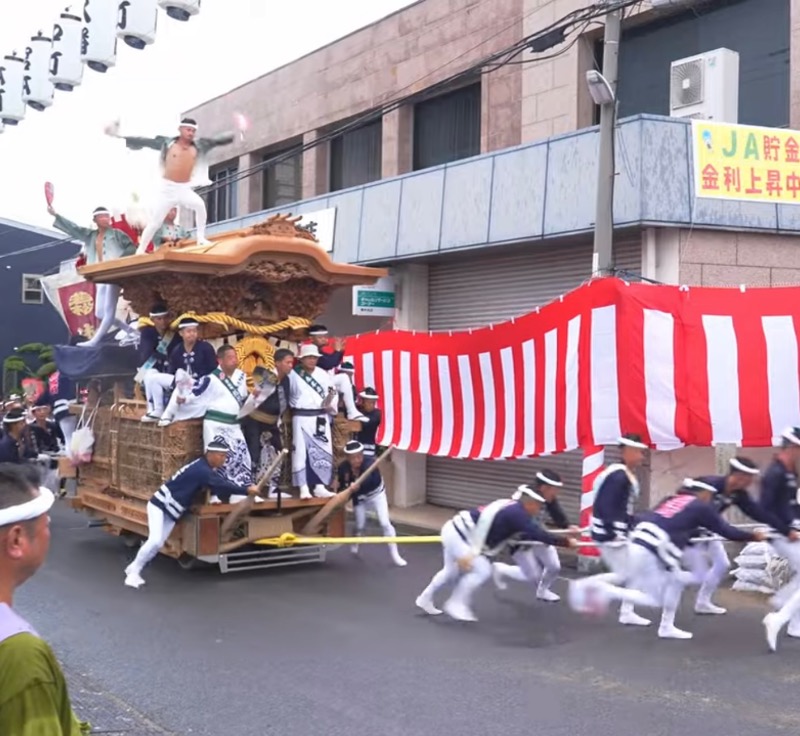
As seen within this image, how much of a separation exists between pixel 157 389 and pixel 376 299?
577 centimetres

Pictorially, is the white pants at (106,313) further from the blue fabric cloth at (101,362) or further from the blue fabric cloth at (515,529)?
the blue fabric cloth at (515,529)

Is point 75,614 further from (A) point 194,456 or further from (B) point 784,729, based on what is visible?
(B) point 784,729

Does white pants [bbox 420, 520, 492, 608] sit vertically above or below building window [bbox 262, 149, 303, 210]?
below

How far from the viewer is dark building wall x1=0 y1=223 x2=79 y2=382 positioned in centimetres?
3359

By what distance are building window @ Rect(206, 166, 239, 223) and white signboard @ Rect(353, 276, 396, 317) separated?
345 inches

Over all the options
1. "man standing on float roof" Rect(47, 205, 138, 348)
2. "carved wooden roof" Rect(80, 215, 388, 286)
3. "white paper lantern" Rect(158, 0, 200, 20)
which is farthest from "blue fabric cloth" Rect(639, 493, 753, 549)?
"white paper lantern" Rect(158, 0, 200, 20)

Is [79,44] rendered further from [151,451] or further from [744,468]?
[744,468]

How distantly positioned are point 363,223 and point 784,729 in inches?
437

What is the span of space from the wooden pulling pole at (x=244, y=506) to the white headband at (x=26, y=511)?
6.79 metres

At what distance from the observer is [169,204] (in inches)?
435

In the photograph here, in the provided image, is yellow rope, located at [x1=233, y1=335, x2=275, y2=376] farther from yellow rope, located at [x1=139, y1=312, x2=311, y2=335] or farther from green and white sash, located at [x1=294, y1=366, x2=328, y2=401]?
green and white sash, located at [x1=294, y1=366, x2=328, y2=401]

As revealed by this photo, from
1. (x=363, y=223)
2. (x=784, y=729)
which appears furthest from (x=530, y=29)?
(x=784, y=729)

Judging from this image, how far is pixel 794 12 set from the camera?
39.6ft

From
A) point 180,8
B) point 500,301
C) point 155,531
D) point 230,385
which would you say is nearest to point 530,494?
point 230,385
